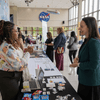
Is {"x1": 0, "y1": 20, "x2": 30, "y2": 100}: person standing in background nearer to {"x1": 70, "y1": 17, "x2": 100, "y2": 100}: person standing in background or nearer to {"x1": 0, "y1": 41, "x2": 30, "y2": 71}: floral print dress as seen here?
{"x1": 0, "y1": 41, "x2": 30, "y2": 71}: floral print dress

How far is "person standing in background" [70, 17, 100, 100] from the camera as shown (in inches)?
57.5

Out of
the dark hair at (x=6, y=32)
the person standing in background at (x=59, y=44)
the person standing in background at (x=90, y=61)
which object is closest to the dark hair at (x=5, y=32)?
the dark hair at (x=6, y=32)

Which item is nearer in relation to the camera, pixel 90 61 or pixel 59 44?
pixel 90 61

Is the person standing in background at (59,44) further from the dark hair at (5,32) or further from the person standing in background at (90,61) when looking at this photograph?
the dark hair at (5,32)

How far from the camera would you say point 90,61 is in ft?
4.90

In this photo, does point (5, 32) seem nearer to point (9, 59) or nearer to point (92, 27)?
point (9, 59)

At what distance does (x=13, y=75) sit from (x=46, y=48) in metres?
3.92

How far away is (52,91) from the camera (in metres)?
1.50

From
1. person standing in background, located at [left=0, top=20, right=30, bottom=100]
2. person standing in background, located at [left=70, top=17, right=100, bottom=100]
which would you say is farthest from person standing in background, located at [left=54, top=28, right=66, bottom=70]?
person standing in background, located at [left=0, top=20, right=30, bottom=100]

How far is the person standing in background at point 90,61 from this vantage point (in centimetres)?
146

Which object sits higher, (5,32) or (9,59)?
(5,32)

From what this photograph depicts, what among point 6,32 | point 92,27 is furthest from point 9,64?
point 92,27

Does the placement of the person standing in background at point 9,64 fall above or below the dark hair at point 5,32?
below

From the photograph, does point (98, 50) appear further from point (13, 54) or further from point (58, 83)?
point (13, 54)
